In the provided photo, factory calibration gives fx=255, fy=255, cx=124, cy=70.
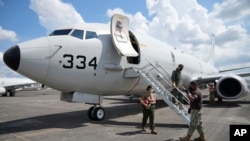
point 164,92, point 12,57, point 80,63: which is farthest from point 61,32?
point 164,92

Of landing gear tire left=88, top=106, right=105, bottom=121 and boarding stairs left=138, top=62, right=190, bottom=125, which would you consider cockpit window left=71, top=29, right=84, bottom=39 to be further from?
landing gear tire left=88, top=106, right=105, bottom=121

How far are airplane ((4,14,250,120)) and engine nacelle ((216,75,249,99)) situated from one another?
20.1 feet

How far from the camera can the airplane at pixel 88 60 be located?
869 centimetres

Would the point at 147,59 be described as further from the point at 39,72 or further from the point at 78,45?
the point at 39,72

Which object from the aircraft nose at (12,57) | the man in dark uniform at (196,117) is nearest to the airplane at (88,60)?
the aircraft nose at (12,57)

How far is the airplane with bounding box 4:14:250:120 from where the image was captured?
869cm

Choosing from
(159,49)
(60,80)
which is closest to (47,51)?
(60,80)

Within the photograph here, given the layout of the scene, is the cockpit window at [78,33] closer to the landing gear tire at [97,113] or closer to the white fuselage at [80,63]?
the white fuselage at [80,63]

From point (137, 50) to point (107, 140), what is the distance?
18.5 ft

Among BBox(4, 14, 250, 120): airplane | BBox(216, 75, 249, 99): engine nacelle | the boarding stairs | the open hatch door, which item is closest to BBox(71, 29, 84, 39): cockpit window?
BBox(4, 14, 250, 120): airplane

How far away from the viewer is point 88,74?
980cm

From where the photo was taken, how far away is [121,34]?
10.9m

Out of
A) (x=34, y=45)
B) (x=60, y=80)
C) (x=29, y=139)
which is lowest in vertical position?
(x=29, y=139)

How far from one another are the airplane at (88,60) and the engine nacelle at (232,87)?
612cm
